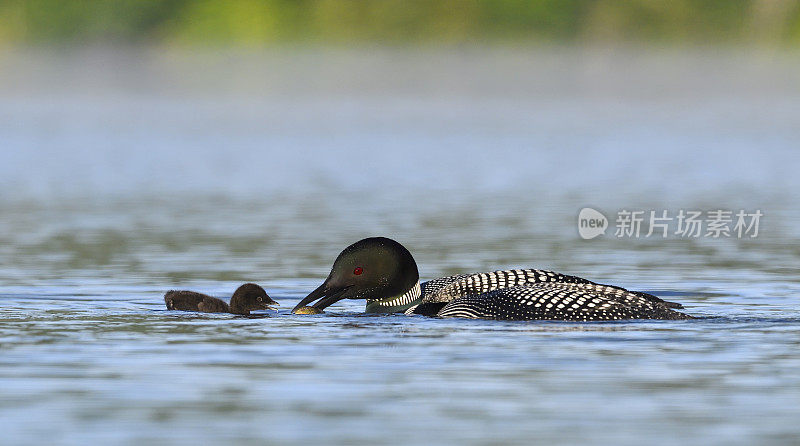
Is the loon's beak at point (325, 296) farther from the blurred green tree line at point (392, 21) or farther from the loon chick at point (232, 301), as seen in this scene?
the blurred green tree line at point (392, 21)

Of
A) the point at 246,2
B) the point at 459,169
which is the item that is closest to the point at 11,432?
the point at 459,169

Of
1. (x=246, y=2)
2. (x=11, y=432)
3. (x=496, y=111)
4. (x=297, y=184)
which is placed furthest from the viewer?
(x=246, y=2)

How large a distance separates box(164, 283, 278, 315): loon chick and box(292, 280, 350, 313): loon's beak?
23cm

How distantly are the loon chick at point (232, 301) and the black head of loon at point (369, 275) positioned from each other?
0.24 meters

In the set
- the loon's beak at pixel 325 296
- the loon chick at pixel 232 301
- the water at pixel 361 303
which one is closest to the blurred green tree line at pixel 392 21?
the water at pixel 361 303

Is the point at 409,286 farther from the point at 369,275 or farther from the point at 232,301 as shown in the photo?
the point at 232,301

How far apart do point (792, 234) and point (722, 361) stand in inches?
356

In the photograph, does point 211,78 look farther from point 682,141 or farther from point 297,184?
point 297,184

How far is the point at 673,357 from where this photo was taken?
9.97 meters

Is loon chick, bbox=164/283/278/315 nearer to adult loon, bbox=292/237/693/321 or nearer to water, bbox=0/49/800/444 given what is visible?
water, bbox=0/49/800/444

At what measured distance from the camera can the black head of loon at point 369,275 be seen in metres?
12.2

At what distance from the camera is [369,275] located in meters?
12.2

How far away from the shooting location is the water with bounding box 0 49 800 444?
8352 millimetres

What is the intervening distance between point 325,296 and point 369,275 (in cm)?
32
